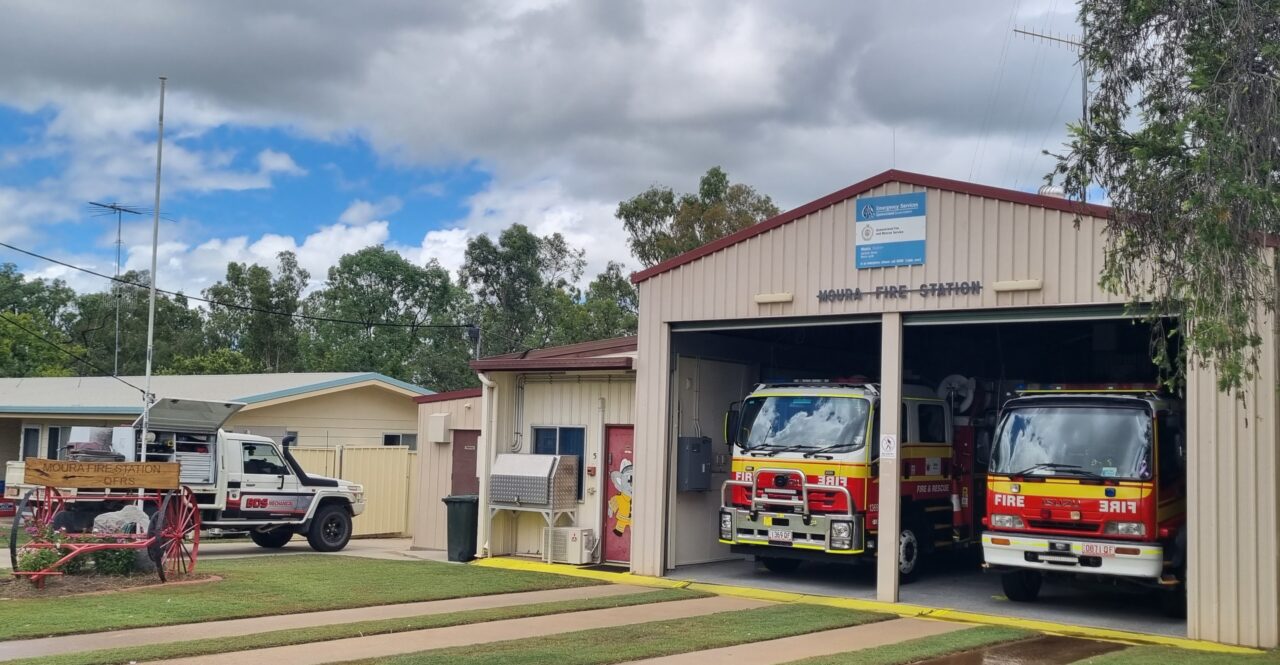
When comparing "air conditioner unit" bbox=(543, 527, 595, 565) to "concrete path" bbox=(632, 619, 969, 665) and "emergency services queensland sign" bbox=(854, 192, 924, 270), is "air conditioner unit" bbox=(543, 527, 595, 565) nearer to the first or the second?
"concrete path" bbox=(632, 619, 969, 665)

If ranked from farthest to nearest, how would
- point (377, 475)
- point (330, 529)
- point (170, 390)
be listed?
point (170, 390), point (377, 475), point (330, 529)

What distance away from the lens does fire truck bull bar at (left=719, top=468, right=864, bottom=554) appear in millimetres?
15641

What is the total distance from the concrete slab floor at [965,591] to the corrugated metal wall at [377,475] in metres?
9.79

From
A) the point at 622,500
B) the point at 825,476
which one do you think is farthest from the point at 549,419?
the point at 825,476

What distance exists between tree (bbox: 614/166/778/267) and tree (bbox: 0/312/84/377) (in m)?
24.4

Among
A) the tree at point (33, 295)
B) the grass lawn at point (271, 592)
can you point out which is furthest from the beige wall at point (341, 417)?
the tree at point (33, 295)

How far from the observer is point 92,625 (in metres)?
11.5

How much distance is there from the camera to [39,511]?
15477mm

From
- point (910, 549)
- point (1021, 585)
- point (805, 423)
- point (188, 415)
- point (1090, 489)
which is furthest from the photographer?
point (188, 415)

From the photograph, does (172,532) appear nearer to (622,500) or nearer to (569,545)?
(569,545)

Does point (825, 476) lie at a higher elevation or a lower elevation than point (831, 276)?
lower

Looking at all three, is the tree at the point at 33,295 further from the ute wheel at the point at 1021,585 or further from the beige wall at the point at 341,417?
the ute wheel at the point at 1021,585

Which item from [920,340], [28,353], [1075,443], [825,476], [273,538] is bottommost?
[273,538]

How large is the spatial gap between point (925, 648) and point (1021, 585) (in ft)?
14.1
